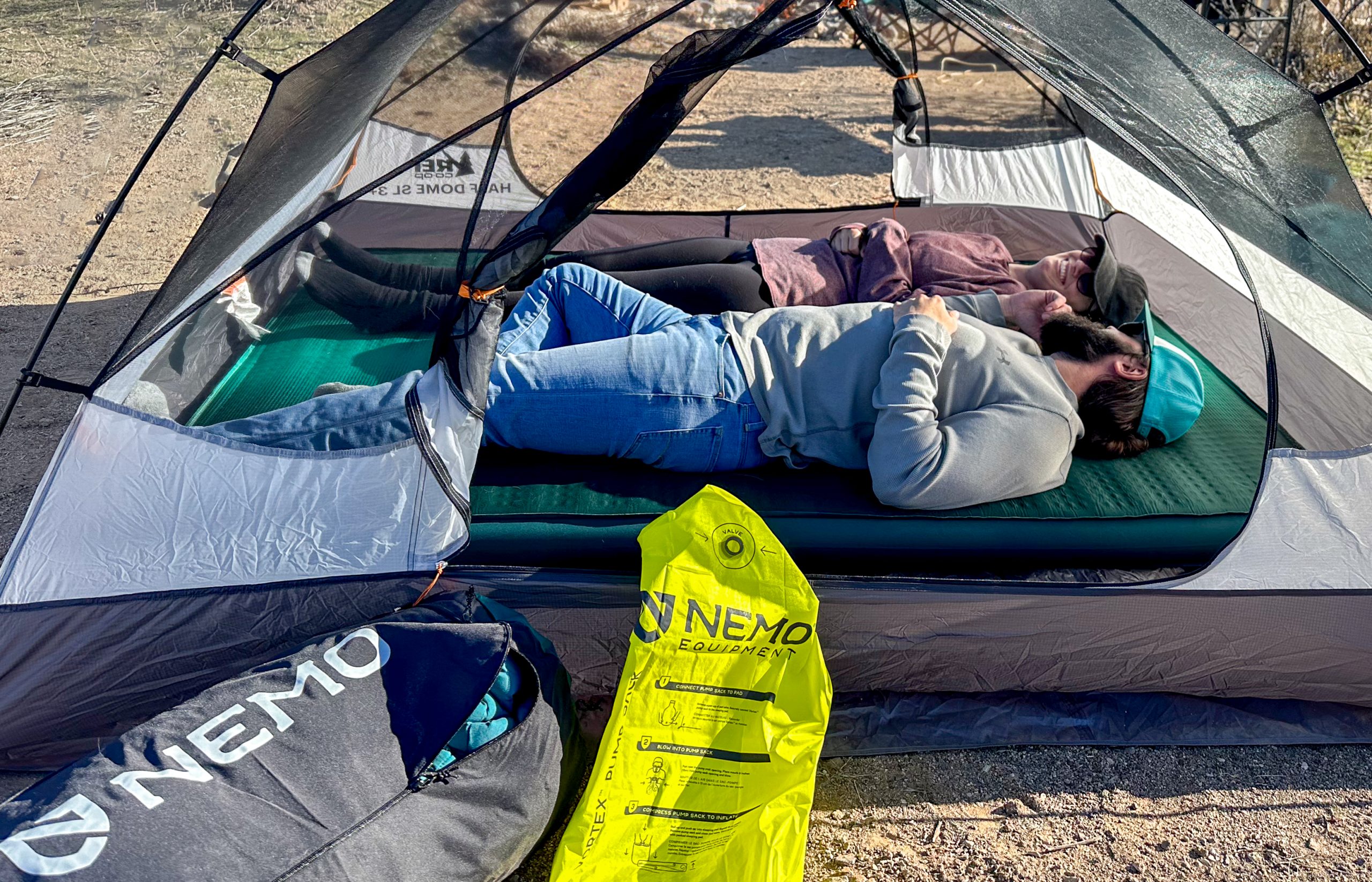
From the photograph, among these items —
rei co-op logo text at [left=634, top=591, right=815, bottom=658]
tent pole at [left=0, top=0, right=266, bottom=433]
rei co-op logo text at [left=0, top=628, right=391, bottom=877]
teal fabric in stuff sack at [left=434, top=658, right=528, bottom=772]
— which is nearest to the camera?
rei co-op logo text at [left=0, top=628, right=391, bottom=877]

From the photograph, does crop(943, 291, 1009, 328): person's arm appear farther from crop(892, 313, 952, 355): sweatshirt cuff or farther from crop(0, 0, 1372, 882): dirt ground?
crop(0, 0, 1372, 882): dirt ground

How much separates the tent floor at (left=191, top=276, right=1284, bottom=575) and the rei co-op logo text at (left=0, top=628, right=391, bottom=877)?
0.44 meters

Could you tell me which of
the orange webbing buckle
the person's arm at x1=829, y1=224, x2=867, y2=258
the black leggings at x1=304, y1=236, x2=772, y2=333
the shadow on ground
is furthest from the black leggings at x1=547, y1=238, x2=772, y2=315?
the shadow on ground

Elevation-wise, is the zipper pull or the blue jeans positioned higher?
the blue jeans

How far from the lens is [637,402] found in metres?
2.27

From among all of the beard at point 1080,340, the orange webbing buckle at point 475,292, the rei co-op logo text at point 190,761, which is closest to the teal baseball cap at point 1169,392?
the beard at point 1080,340

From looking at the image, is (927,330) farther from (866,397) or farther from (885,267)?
(885,267)

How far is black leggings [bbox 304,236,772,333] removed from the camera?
2.20m

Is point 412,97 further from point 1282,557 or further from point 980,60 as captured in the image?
point 980,60

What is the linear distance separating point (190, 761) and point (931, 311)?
1.73 meters

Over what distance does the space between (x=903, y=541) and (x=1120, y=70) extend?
1.05 meters

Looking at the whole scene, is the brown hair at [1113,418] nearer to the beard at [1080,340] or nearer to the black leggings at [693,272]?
the beard at [1080,340]

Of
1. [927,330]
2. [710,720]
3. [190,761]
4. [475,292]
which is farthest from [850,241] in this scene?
[190,761]

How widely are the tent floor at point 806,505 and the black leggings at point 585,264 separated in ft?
0.18
